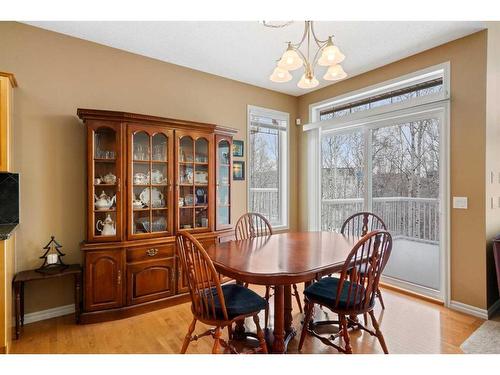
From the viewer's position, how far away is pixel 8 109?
215 centimetres

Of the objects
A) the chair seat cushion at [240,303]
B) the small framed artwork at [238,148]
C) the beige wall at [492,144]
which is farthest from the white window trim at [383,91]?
the chair seat cushion at [240,303]

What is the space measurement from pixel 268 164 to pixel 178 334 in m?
2.68

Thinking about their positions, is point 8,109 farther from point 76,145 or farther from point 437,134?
point 437,134

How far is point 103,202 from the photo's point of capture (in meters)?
2.64

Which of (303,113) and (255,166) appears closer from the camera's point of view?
(255,166)

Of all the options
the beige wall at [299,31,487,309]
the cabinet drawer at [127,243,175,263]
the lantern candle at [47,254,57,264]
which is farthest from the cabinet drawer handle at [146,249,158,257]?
the beige wall at [299,31,487,309]

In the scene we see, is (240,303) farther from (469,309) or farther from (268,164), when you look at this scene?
(268,164)

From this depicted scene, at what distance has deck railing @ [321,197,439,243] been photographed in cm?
303

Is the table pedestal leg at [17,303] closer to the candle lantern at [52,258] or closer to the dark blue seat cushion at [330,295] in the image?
the candle lantern at [52,258]

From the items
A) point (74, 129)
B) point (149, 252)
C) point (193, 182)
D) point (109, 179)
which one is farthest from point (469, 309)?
point (74, 129)

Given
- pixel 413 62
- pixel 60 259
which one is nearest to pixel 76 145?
pixel 60 259

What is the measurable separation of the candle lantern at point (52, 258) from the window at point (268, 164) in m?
2.29

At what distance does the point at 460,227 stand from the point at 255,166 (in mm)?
2541

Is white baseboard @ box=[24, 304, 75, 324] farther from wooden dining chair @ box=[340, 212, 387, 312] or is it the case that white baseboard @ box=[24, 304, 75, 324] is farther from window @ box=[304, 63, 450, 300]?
window @ box=[304, 63, 450, 300]
